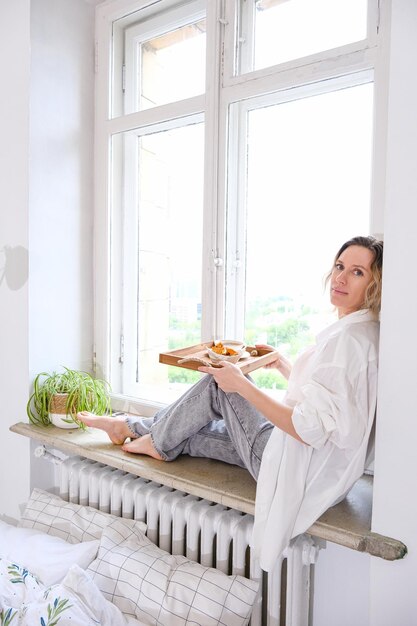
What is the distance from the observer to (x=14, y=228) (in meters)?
1.92

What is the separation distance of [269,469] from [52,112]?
1.57m

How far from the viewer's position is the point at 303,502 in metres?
1.20

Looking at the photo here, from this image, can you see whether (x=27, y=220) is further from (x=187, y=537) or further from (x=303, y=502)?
(x=303, y=502)

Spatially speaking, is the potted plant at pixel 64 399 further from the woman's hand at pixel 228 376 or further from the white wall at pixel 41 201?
the woman's hand at pixel 228 376

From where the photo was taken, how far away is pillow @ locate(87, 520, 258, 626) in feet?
4.18

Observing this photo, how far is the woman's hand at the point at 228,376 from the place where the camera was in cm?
130

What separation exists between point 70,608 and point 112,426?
0.60 m

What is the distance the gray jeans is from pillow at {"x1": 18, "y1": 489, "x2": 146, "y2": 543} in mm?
292

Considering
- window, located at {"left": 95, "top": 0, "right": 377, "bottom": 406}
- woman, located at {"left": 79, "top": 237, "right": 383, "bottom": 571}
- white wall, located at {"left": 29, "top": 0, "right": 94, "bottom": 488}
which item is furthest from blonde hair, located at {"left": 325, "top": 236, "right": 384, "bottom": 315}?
white wall, located at {"left": 29, "top": 0, "right": 94, "bottom": 488}

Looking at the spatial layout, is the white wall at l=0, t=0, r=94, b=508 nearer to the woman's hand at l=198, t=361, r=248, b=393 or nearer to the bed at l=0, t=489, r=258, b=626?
the bed at l=0, t=489, r=258, b=626

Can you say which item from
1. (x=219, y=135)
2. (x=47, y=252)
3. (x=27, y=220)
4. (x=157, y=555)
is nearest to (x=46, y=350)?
(x=47, y=252)

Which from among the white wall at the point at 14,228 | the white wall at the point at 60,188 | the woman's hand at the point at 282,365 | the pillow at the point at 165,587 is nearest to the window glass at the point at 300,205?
the woman's hand at the point at 282,365

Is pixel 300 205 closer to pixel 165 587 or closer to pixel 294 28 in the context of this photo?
pixel 294 28

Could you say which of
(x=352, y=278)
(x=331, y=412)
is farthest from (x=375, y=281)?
(x=331, y=412)
